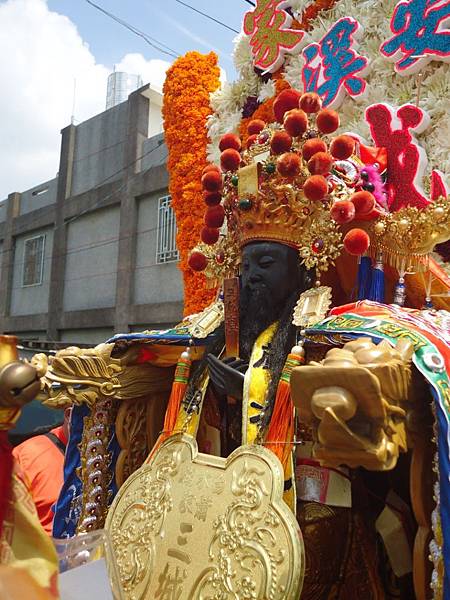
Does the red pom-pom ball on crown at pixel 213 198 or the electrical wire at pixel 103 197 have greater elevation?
the electrical wire at pixel 103 197

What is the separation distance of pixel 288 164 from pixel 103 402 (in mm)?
1529

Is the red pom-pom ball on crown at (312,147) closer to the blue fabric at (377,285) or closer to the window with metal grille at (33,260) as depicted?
the blue fabric at (377,285)

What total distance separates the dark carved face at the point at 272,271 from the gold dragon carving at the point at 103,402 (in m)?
0.84

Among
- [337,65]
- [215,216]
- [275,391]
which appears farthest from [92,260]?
[275,391]

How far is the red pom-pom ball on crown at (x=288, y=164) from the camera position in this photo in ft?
7.56

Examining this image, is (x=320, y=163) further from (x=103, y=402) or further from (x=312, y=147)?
(x=103, y=402)

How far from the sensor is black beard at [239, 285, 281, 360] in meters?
2.42

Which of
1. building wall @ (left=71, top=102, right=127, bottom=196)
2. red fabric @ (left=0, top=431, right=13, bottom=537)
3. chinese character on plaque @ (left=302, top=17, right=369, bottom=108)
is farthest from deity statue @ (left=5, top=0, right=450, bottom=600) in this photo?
building wall @ (left=71, top=102, right=127, bottom=196)

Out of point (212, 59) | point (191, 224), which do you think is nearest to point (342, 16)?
point (212, 59)

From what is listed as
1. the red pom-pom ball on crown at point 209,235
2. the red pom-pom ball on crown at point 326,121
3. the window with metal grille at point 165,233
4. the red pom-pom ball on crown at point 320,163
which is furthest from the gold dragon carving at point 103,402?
the window with metal grille at point 165,233

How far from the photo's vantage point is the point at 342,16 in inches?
146

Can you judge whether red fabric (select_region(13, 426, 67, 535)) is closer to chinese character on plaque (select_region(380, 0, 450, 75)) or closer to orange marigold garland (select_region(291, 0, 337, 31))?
chinese character on plaque (select_region(380, 0, 450, 75))

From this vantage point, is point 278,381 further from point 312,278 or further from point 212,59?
point 212,59

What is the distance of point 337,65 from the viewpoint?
11.9 feet
